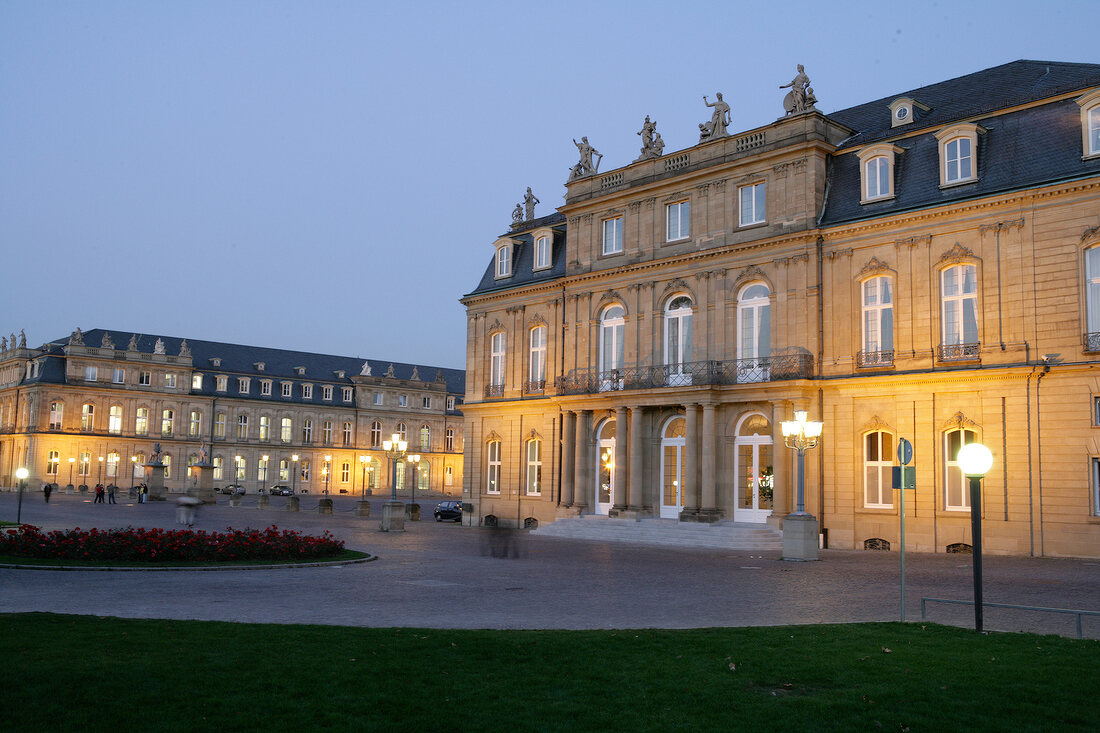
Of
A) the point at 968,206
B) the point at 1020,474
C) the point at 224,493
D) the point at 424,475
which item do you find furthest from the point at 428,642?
the point at 424,475

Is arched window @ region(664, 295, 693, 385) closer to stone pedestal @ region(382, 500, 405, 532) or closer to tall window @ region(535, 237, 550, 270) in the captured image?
tall window @ region(535, 237, 550, 270)

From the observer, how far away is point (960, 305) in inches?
→ 1254

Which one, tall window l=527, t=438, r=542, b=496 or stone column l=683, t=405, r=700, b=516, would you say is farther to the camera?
tall window l=527, t=438, r=542, b=496

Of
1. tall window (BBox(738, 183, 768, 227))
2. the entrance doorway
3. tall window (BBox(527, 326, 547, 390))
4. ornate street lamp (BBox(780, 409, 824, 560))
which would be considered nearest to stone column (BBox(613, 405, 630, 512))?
the entrance doorway

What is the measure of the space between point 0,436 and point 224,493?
2775cm

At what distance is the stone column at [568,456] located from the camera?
141 feet

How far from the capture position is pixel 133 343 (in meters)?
103

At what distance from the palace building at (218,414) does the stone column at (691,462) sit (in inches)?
2691

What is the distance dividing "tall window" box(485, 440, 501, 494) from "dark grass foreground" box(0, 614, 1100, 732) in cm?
3510

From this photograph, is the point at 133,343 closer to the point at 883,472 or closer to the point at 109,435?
the point at 109,435

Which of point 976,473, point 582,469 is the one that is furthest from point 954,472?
point 976,473

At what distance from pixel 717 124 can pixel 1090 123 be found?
1397 cm

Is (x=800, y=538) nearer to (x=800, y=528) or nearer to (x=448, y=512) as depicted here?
(x=800, y=528)

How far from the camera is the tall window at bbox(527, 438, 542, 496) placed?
4578 cm
